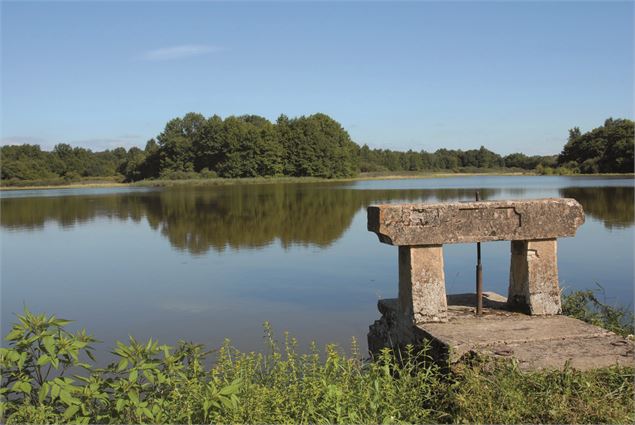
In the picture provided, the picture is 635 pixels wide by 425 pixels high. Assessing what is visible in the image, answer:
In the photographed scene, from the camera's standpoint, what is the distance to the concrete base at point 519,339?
4.79 m

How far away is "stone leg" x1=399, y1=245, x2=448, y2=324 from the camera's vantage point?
5.92m

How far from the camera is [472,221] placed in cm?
599

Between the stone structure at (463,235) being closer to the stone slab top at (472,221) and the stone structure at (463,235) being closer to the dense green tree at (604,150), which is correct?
the stone slab top at (472,221)

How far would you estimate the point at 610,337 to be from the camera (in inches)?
210

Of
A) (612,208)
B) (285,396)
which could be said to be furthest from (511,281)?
(612,208)

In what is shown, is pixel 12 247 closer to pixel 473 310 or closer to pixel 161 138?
pixel 473 310

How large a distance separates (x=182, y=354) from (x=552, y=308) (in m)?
3.94

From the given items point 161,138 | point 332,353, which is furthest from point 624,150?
point 332,353

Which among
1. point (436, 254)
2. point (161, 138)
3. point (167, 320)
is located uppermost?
point (161, 138)

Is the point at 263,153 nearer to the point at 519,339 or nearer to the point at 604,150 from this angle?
the point at 604,150

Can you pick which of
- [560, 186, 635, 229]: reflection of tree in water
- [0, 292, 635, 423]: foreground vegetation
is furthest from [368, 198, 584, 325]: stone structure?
[560, 186, 635, 229]: reflection of tree in water

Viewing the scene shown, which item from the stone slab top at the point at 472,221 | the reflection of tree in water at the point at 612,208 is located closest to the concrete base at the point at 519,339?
the stone slab top at the point at 472,221

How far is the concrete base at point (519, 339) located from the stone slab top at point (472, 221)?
856 mm

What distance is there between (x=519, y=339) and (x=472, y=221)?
133cm
